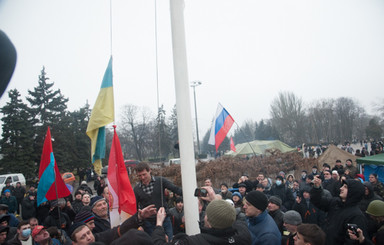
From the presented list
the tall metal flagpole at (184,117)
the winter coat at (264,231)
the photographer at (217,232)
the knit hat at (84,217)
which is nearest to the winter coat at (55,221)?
the knit hat at (84,217)

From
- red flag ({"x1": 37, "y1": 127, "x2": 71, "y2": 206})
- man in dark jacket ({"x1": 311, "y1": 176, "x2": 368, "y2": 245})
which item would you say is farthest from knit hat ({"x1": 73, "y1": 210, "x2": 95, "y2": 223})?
man in dark jacket ({"x1": 311, "y1": 176, "x2": 368, "y2": 245})

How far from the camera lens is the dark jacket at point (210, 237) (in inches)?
85.5

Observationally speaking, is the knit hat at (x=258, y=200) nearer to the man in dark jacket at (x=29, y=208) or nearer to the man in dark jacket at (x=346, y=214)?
the man in dark jacket at (x=346, y=214)

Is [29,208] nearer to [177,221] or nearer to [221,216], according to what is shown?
[177,221]

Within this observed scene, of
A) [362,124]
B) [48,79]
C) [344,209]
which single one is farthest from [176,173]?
[362,124]

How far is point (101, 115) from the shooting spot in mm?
4195

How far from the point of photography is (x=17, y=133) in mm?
25875

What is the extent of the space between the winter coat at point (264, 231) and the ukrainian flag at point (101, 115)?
2.56 m

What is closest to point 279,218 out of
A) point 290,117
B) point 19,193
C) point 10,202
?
point 10,202

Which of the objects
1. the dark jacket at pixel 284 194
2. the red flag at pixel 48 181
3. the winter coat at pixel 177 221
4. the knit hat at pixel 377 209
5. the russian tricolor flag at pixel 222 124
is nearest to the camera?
the knit hat at pixel 377 209

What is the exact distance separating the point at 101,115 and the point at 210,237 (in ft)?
9.09

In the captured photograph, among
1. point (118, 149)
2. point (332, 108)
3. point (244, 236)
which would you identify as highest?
point (332, 108)

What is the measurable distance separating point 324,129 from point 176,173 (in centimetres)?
6796

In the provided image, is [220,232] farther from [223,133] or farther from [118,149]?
[223,133]
